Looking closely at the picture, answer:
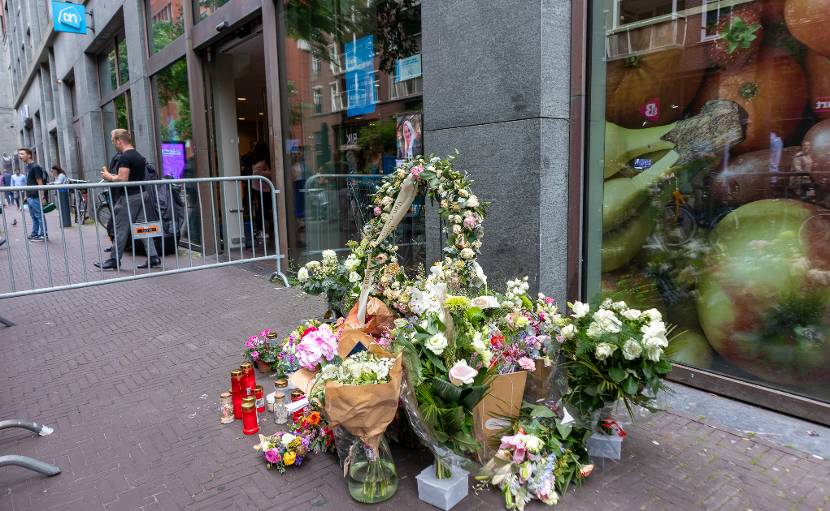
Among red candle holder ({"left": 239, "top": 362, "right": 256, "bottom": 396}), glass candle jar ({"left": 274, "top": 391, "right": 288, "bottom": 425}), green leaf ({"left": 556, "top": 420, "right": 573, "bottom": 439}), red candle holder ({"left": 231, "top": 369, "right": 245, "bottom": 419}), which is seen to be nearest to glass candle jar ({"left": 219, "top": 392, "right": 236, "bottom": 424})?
red candle holder ({"left": 231, "top": 369, "right": 245, "bottom": 419})

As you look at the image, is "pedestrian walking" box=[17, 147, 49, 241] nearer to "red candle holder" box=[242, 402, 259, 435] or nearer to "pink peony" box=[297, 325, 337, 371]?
"red candle holder" box=[242, 402, 259, 435]

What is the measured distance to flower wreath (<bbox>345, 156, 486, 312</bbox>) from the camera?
3.35 meters

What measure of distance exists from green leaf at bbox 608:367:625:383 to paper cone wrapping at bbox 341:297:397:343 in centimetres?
136

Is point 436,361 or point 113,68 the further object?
point 113,68

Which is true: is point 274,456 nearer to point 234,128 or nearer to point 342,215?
point 342,215

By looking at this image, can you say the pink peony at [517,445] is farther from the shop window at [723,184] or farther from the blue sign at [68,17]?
the blue sign at [68,17]

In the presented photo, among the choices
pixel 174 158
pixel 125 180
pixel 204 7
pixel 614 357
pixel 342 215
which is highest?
pixel 204 7

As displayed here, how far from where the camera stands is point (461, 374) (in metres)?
2.52

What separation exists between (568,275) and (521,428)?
6.83 feet

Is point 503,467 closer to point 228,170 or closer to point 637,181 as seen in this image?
point 637,181

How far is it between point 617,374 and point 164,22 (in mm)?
11745

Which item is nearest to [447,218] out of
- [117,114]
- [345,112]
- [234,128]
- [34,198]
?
[345,112]

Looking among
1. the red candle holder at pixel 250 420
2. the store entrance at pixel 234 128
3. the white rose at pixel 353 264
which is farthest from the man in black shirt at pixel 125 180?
the red candle holder at pixel 250 420

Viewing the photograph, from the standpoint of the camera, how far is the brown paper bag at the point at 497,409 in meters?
2.78
